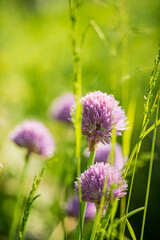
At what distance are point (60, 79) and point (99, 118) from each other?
249cm

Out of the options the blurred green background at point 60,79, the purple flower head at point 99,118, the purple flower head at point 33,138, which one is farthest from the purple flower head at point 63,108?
the purple flower head at point 99,118

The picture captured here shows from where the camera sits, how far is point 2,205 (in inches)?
63.3

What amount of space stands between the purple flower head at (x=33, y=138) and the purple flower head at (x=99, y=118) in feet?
1.85

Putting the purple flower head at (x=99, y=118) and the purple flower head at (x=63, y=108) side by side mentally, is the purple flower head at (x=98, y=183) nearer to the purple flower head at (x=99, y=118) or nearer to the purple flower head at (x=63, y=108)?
the purple flower head at (x=99, y=118)

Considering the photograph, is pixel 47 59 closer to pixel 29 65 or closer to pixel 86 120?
pixel 29 65

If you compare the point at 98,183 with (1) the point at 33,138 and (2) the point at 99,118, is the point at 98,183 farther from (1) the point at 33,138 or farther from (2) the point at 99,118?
(1) the point at 33,138

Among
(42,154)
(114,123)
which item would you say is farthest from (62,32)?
(114,123)

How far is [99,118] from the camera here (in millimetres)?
529

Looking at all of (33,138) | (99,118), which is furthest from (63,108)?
(99,118)

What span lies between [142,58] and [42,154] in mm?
1619

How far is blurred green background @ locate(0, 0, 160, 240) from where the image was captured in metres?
0.67

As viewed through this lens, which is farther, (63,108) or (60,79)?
(60,79)

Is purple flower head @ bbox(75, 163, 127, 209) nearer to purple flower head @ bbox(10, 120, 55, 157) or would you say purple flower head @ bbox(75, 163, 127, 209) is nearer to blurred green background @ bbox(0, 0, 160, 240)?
blurred green background @ bbox(0, 0, 160, 240)

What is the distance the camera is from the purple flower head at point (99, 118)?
0.53 metres
